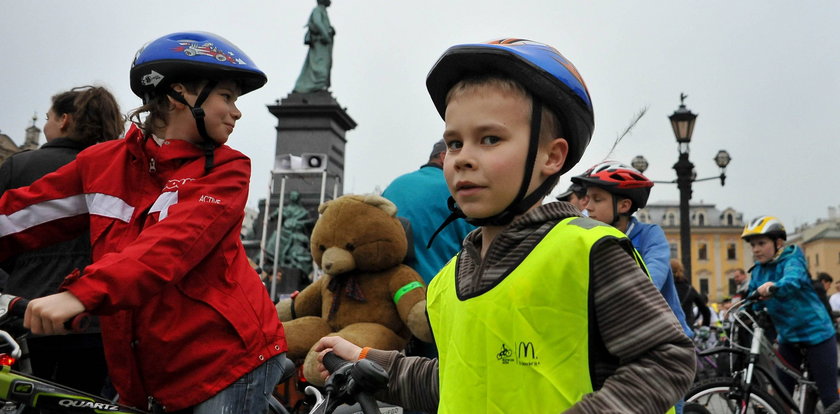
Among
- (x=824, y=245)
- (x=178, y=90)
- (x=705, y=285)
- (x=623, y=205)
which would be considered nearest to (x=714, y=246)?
(x=705, y=285)

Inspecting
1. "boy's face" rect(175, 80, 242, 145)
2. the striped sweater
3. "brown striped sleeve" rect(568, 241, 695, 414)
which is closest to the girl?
"boy's face" rect(175, 80, 242, 145)

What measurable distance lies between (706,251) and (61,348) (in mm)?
92318

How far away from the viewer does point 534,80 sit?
1.66 m

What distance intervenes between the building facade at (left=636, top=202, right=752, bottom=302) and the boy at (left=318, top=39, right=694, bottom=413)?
291ft

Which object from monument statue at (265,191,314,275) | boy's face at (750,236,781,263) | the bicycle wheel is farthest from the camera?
monument statue at (265,191,314,275)

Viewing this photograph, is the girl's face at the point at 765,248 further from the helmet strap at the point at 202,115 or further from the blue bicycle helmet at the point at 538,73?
the helmet strap at the point at 202,115

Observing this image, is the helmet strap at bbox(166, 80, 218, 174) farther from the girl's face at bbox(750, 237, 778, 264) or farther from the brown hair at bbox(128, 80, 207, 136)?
the girl's face at bbox(750, 237, 778, 264)

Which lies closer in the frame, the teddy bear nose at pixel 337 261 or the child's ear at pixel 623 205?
the teddy bear nose at pixel 337 261

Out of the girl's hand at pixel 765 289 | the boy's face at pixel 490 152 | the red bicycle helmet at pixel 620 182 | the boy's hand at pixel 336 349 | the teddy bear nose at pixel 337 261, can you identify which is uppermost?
the red bicycle helmet at pixel 620 182

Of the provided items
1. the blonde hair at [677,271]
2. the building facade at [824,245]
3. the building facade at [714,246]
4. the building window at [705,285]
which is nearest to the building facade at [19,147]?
the blonde hair at [677,271]

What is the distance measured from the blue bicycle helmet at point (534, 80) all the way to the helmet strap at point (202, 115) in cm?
99

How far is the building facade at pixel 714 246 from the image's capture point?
87.2 meters

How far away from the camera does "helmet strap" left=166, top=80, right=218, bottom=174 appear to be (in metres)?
2.46

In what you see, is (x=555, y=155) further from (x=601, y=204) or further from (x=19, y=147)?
(x=19, y=147)
